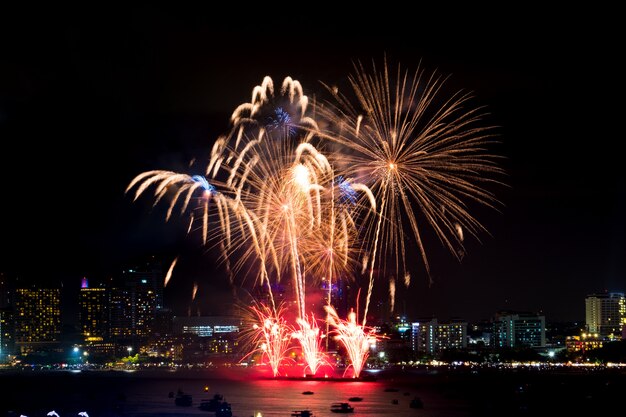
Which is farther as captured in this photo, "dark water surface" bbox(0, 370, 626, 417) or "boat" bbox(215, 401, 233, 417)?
"dark water surface" bbox(0, 370, 626, 417)

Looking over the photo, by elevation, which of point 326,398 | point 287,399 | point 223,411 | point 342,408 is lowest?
point 287,399

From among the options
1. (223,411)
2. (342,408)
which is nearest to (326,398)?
(342,408)

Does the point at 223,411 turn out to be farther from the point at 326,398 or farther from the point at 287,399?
the point at 326,398

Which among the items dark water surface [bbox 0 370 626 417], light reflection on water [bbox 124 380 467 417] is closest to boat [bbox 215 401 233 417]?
dark water surface [bbox 0 370 626 417]

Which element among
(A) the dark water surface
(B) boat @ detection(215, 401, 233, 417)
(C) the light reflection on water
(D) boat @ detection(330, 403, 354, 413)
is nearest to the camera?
(B) boat @ detection(215, 401, 233, 417)

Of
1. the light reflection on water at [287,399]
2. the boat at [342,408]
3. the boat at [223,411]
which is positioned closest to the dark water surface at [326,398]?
the light reflection on water at [287,399]

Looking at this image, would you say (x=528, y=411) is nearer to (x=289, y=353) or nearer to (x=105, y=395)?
(x=105, y=395)

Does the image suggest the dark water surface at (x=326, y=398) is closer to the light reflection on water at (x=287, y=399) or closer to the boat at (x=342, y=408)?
the light reflection on water at (x=287, y=399)

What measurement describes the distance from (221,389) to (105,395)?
1134 cm

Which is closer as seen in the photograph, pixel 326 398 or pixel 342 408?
pixel 342 408

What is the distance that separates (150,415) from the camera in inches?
2357

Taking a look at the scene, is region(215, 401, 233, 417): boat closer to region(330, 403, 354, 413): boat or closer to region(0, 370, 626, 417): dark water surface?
region(0, 370, 626, 417): dark water surface

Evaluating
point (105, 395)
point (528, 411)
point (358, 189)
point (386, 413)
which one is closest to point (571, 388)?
point (528, 411)

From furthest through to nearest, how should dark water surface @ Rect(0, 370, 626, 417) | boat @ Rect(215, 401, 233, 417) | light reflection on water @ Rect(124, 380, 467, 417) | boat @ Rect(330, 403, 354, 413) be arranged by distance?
dark water surface @ Rect(0, 370, 626, 417)
light reflection on water @ Rect(124, 380, 467, 417)
boat @ Rect(330, 403, 354, 413)
boat @ Rect(215, 401, 233, 417)
